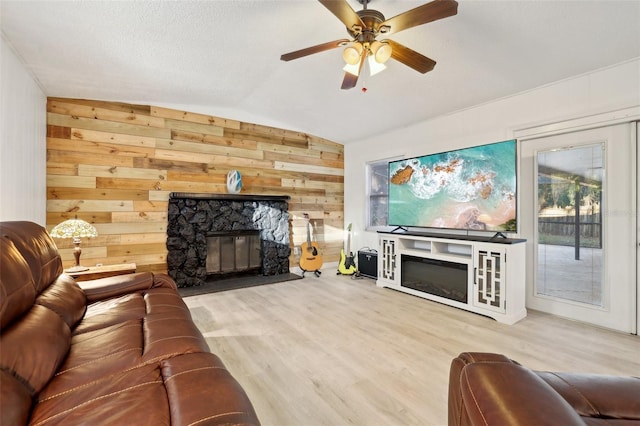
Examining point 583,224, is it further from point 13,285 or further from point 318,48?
point 13,285

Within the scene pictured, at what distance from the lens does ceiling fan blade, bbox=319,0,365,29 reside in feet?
5.50

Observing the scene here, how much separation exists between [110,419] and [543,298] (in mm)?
3845

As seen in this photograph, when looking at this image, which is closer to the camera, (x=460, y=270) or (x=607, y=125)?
(x=607, y=125)

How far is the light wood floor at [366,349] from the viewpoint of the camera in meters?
1.67

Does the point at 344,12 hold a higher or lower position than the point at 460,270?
higher

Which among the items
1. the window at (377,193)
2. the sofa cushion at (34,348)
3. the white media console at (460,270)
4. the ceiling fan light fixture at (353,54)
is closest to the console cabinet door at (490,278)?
the white media console at (460,270)

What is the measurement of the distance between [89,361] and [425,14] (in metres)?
2.52

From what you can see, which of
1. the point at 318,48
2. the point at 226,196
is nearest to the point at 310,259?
the point at 226,196

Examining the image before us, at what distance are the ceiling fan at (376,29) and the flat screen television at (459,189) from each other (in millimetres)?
1599

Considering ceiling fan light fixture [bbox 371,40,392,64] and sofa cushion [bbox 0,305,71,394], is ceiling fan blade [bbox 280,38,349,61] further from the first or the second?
sofa cushion [bbox 0,305,71,394]

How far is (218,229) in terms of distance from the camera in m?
4.35

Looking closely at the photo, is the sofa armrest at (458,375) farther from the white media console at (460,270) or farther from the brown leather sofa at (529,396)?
the white media console at (460,270)

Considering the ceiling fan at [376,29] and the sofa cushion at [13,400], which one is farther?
the ceiling fan at [376,29]

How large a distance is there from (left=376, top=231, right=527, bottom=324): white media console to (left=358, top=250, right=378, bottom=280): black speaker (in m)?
0.29
